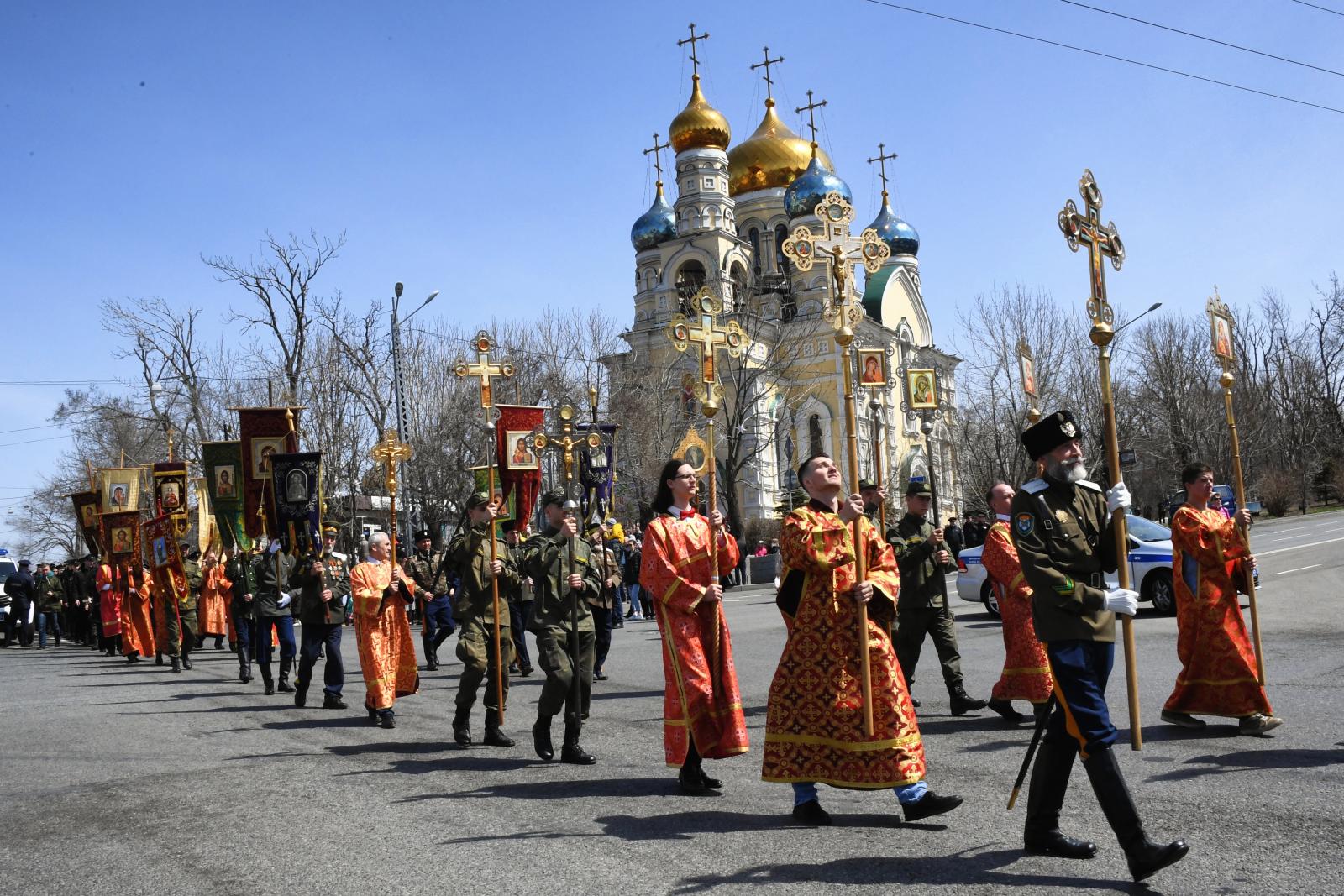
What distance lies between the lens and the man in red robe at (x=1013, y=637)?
28.8 ft

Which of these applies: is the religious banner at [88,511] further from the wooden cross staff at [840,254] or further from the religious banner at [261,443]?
the wooden cross staff at [840,254]

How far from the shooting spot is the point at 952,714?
9523 mm

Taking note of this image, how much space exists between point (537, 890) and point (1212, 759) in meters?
4.44

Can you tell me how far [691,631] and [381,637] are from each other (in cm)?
436

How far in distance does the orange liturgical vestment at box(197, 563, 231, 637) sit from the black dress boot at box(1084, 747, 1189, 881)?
17.5 meters

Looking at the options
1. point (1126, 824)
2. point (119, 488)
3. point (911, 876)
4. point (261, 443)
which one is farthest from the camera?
point (119, 488)

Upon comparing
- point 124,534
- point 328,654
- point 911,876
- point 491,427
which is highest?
point 491,427

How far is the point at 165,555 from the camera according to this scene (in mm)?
17531

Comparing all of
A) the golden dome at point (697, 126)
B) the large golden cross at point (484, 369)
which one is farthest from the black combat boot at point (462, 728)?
the golden dome at point (697, 126)

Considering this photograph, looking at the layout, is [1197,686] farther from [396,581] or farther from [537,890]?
[396,581]

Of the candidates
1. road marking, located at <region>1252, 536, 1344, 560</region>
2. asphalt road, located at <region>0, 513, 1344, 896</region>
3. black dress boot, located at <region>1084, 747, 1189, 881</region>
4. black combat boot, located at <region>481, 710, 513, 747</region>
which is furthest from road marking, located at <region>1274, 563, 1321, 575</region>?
black dress boot, located at <region>1084, 747, 1189, 881</region>

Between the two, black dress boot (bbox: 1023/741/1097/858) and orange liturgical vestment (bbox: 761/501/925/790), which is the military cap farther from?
black dress boot (bbox: 1023/741/1097/858)

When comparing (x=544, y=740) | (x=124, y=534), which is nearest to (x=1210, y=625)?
(x=544, y=740)

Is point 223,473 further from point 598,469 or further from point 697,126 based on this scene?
point 697,126
